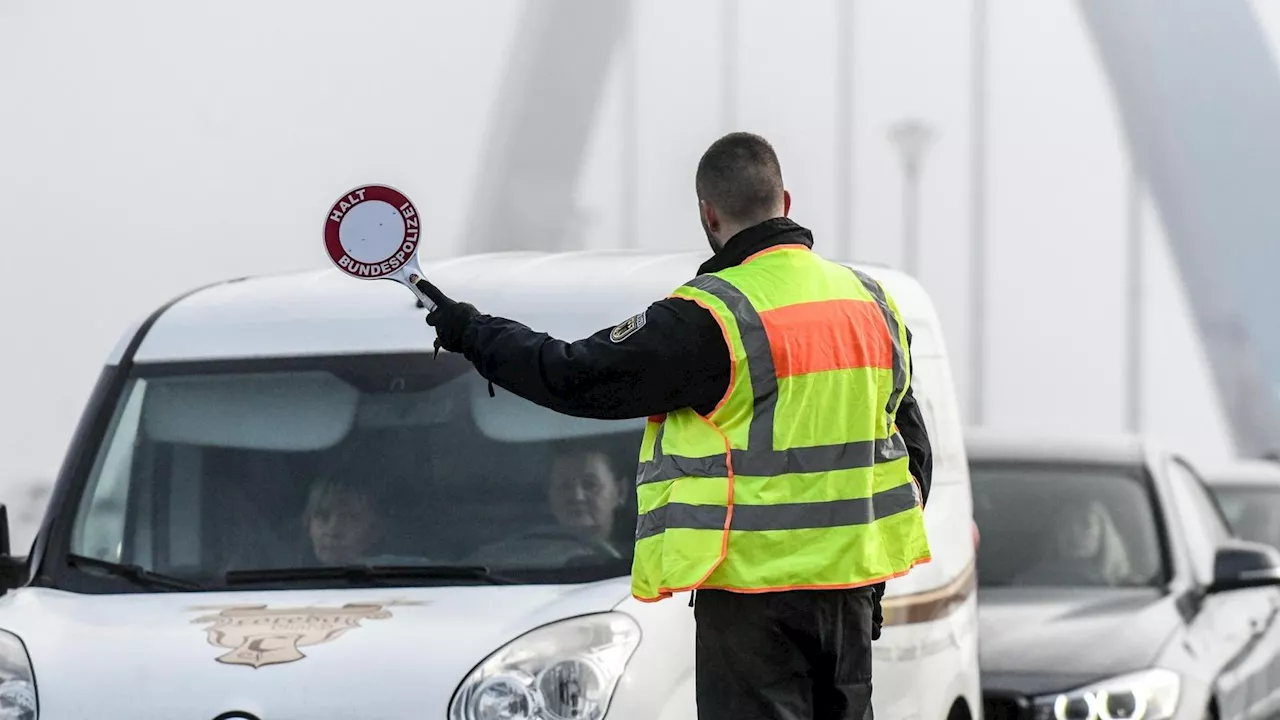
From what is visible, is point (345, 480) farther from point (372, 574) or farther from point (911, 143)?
point (911, 143)

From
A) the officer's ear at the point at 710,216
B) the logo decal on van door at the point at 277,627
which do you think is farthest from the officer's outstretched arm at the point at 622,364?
the logo decal on van door at the point at 277,627

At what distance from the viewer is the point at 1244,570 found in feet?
19.7

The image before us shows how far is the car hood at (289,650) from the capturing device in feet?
11.6

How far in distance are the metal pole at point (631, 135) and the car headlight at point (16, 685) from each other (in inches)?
649

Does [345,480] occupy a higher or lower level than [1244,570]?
higher

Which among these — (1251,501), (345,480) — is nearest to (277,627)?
(345,480)

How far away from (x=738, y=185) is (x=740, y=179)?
10 millimetres

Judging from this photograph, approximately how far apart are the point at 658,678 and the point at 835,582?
0.48 meters

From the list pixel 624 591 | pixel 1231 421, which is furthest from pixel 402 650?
pixel 1231 421

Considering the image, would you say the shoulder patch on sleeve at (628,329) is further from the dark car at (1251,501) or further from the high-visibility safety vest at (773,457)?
the dark car at (1251,501)

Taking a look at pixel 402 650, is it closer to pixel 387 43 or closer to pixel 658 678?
pixel 658 678

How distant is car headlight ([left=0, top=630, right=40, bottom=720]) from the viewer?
3.64m

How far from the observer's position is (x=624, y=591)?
12.3ft

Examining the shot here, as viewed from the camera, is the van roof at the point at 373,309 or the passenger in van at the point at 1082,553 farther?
the passenger in van at the point at 1082,553
